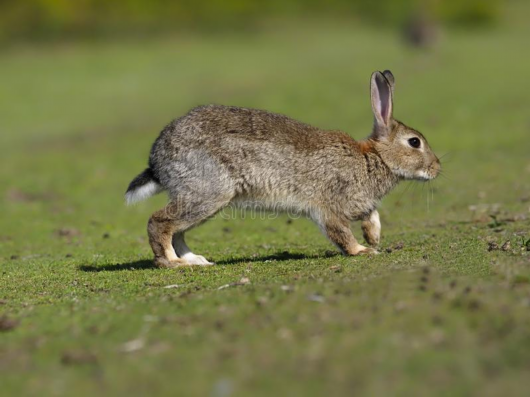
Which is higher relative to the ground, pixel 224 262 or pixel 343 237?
pixel 343 237

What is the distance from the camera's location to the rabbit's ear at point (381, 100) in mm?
9047

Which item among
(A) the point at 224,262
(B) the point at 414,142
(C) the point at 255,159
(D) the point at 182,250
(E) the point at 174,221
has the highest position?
(B) the point at 414,142

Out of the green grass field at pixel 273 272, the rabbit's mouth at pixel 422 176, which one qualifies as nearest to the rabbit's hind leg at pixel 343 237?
the green grass field at pixel 273 272

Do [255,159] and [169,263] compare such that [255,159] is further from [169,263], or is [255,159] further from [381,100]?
[381,100]

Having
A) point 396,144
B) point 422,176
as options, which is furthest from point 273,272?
point 422,176

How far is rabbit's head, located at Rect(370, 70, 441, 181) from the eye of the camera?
9.16m

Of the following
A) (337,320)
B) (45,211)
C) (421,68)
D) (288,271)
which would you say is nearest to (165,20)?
(421,68)

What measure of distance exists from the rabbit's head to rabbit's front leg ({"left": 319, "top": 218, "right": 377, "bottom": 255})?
1.07 metres

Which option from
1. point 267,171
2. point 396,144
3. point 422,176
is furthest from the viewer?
point 422,176

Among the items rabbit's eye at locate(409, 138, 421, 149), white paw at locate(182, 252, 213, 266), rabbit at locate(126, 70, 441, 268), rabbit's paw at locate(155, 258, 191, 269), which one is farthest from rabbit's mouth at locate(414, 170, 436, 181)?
rabbit's paw at locate(155, 258, 191, 269)

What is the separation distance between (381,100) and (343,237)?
1.75 m

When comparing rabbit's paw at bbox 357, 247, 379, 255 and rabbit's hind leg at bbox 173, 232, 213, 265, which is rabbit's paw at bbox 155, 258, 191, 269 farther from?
rabbit's paw at bbox 357, 247, 379, 255

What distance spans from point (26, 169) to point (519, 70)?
15899 millimetres

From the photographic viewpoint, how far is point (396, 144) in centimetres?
930
